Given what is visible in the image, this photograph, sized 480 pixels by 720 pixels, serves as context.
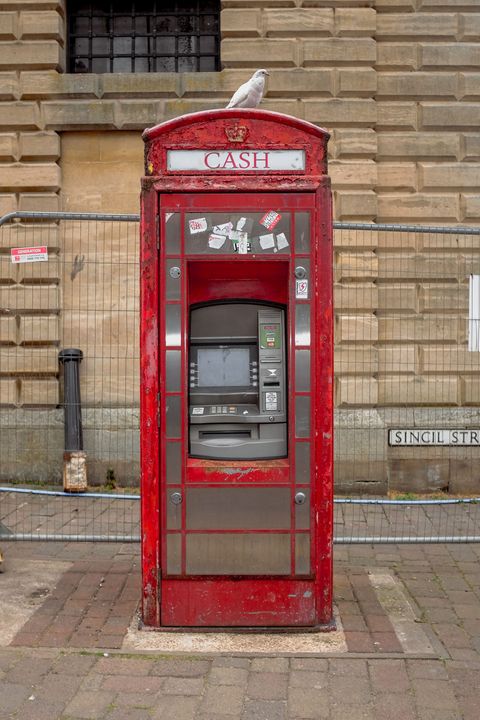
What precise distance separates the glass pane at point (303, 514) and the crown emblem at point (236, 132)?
197 centimetres

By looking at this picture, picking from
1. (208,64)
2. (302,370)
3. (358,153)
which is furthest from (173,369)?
(208,64)

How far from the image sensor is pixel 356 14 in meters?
8.27

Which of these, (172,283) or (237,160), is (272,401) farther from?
(237,160)

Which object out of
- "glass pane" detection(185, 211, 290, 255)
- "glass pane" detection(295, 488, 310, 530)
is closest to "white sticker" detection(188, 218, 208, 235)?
"glass pane" detection(185, 211, 290, 255)

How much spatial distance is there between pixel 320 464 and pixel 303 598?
30.2 inches

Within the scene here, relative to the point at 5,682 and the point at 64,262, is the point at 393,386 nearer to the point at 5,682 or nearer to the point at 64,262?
the point at 64,262

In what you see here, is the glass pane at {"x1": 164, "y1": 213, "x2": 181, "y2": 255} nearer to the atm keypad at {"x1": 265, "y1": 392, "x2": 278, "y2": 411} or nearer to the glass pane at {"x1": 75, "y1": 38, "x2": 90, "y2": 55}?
the atm keypad at {"x1": 265, "y1": 392, "x2": 278, "y2": 411}

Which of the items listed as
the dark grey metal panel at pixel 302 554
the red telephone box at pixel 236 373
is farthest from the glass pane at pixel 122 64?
the dark grey metal panel at pixel 302 554

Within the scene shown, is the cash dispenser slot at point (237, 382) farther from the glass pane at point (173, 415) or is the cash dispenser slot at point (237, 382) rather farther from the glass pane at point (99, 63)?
the glass pane at point (99, 63)

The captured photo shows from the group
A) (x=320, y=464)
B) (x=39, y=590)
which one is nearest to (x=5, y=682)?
(x=39, y=590)

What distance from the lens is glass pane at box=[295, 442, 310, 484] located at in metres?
4.33

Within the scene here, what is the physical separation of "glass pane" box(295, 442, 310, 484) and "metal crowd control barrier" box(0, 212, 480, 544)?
143 inches

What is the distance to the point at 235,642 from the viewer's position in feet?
14.0

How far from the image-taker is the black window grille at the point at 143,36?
8742mm
